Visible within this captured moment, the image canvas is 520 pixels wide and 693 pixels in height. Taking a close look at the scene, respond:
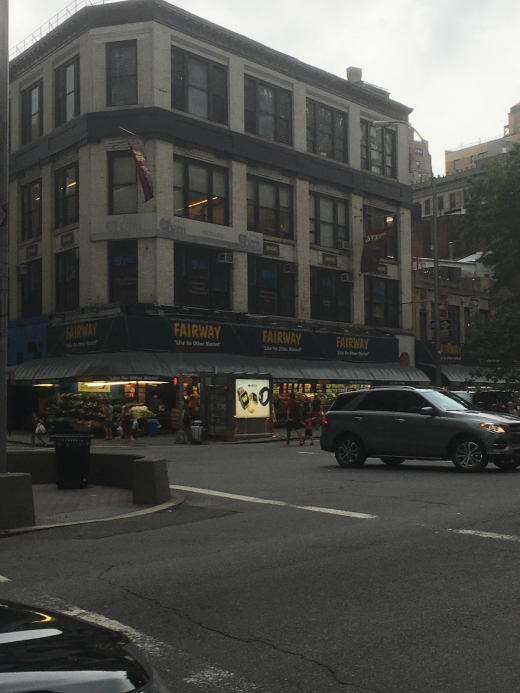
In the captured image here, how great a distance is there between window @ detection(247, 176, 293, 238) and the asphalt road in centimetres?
2748

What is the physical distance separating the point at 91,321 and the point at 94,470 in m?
19.8

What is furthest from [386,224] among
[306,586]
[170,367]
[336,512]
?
[306,586]

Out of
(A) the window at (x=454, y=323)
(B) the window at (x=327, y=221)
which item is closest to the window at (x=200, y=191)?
(B) the window at (x=327, y=221)

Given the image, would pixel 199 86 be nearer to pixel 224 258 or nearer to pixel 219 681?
pixel 224 258

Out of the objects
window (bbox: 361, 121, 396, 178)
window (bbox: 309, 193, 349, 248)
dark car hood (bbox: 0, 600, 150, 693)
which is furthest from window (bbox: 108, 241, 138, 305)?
dark car hood (bbox: 0, 600, 150, 693)

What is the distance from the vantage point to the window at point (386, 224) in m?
46.5

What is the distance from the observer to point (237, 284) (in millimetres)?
38688

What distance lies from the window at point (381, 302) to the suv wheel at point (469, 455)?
28799mm

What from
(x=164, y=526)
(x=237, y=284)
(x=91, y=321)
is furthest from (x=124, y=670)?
(x=237, y=284)

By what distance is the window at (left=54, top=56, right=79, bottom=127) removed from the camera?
3769 centimetres

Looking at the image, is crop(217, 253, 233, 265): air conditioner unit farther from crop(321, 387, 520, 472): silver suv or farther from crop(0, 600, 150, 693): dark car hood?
crop(0, 600, 150, 693): dark car hood

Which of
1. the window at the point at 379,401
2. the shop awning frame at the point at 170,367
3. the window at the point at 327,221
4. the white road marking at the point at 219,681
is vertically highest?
the window at the point at 327,221

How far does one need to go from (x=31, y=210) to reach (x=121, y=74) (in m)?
8.62

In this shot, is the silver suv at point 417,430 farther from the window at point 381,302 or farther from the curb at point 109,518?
the window at point 381,302
